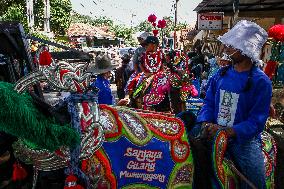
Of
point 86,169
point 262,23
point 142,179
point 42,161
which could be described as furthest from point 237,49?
point 262,23

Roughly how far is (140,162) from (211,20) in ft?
36.7

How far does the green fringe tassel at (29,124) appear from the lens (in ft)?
5.77

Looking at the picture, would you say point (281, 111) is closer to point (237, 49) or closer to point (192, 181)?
point (237, 49)

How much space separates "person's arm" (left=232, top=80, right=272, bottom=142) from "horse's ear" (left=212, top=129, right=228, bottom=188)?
16cm

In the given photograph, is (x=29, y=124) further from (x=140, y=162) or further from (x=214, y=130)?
(x=214, y=130)

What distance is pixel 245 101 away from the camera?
280 cm

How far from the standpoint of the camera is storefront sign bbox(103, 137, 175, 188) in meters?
2.22

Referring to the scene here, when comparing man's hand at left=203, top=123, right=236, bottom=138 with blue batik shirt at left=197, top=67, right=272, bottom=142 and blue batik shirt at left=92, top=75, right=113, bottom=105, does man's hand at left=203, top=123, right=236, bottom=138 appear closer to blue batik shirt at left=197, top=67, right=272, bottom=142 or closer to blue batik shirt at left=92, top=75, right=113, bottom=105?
blue batik shirt at left=197, top=67, right=272, bottom=142

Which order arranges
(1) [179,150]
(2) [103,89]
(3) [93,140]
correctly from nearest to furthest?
(3) [93,140], (1) [179,150], (2) [103,89]

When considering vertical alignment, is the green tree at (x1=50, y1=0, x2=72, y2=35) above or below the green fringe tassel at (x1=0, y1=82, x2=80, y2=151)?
above

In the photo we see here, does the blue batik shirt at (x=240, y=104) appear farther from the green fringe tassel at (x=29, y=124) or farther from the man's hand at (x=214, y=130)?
the green fringe tassel at (x=29, y=124)

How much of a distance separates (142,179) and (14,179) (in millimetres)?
748

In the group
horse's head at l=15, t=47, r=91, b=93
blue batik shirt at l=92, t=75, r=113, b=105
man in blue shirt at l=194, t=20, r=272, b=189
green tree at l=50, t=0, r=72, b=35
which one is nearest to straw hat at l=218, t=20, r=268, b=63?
man in blue shirt at l=194, t=20, r=272, b=189

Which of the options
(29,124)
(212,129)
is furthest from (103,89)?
(29,124)
